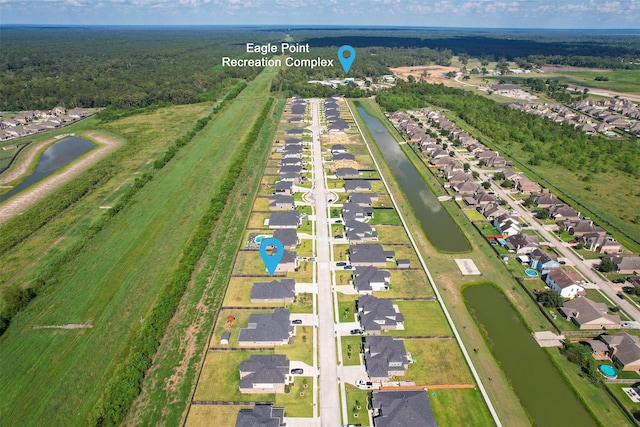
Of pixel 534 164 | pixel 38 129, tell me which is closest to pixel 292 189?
pixel 534 164

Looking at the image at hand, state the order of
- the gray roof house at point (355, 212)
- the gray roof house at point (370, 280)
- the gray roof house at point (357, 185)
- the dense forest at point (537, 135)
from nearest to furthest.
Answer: the gray roof house at point (370, 280), the gray roof house at point (355, 212), the gray roof house at point (357, 185), the dense forest at point (537, 135)

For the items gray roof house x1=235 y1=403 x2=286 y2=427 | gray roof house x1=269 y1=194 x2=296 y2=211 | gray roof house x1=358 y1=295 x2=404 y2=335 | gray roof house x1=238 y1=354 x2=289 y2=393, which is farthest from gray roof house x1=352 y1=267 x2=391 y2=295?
gray roof house x1=269 y1=194 x2=296 y2=211

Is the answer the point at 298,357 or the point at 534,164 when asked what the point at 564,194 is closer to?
the point at 534,164

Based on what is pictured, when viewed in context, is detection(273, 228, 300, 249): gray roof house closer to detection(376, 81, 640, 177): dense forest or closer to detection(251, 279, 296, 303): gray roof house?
detection(251, 279, 296, 303): gray roof house

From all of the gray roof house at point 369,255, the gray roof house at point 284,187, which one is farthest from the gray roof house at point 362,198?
Result: the gray roof house at point 369,255

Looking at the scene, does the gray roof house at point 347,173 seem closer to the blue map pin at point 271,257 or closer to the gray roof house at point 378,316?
the blue map pin at point 271,257

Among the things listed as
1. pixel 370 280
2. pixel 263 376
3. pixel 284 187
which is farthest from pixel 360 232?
pixel 263 376
